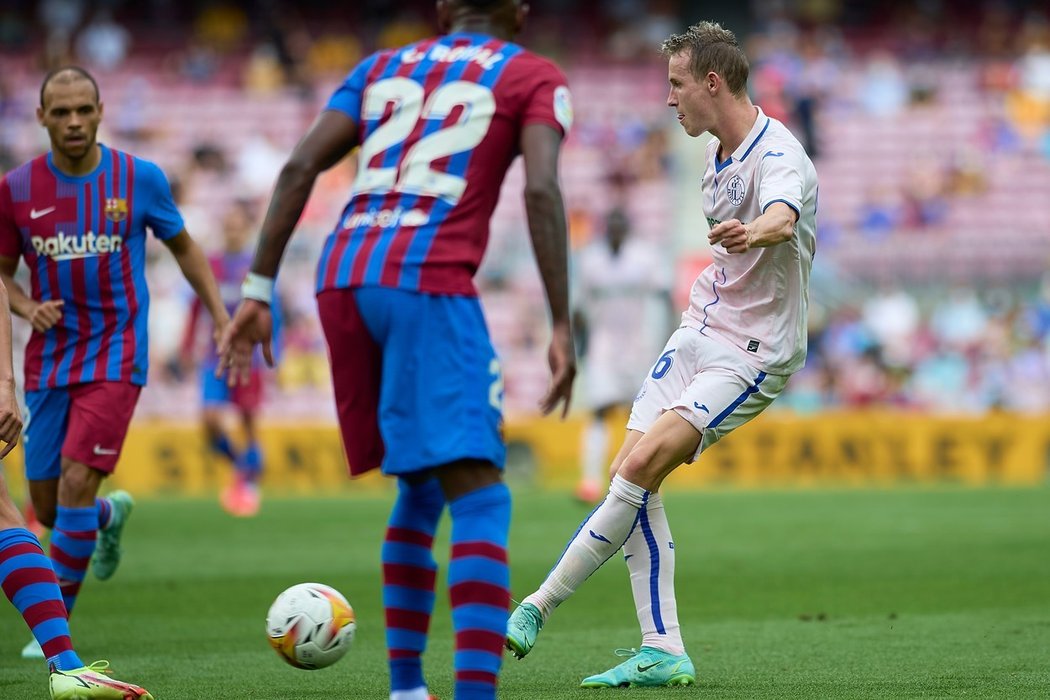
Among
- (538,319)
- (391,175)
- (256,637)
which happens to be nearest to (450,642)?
(256,637)

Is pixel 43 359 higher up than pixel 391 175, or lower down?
lower down

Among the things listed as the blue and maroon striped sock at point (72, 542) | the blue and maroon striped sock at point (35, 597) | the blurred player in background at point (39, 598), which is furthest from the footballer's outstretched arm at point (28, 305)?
the blue and maroon striped sock at point (35, 597)

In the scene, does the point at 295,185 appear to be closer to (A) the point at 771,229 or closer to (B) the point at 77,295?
(A) the point at 771,229

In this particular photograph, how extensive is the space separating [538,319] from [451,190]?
62.0 ft

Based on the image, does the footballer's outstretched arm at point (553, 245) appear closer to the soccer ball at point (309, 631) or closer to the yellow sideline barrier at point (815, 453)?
the soccer ball at point (309, 631)

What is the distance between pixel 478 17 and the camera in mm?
4887

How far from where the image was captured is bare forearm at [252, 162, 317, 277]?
4.74 meters

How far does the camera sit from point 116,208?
720 centimetres

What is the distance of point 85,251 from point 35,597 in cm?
214

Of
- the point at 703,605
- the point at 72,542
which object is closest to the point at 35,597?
the point at 72,542

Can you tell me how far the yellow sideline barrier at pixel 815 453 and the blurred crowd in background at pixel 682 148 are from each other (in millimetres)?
2249

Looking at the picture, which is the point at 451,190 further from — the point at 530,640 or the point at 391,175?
the point at 530,640

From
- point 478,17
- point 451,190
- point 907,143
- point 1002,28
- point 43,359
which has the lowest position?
point 43,359

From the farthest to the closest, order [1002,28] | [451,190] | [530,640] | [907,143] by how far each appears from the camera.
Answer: [1002,28] < [907,143] < [530,640] < [451,190]
